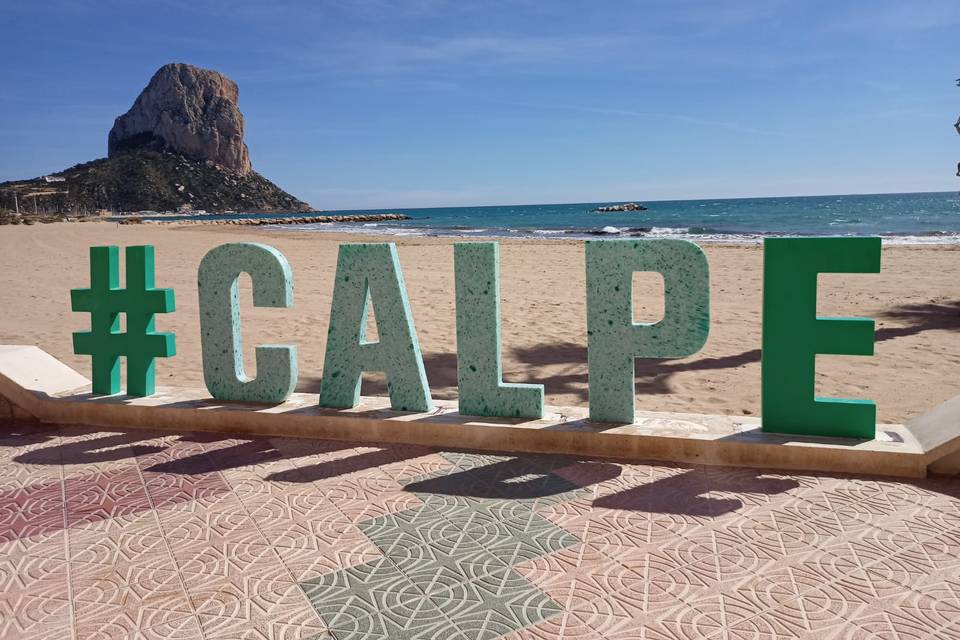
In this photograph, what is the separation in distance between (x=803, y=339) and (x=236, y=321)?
392cm

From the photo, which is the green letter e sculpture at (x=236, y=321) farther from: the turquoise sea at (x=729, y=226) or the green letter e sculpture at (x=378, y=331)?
the turquoise sea at (x=729, y=226)

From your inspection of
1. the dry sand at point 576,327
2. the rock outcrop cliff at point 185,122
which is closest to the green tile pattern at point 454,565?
the dry sand at point 576,327

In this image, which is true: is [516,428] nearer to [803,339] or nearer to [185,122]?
[803,339]

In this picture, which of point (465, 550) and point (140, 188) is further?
point (140, 188)

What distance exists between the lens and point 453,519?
335 cm

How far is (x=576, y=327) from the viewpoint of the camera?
920 cm

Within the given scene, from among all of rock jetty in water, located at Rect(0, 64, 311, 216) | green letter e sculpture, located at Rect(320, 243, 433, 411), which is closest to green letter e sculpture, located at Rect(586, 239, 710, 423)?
green letter e sculpture, located at Rect(320, 243, 433, 411)

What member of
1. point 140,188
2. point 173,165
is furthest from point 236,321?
point 173,165

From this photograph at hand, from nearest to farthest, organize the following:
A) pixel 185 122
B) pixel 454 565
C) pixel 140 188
A: pixel 454 565 < pixel 140 188 < pixel 185 122

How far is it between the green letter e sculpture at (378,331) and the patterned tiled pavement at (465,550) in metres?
0.58

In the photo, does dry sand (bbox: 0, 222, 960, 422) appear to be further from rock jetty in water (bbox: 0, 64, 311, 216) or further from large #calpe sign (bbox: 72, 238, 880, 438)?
rock jetty in water (bbox: 0, 64, 311, 216)

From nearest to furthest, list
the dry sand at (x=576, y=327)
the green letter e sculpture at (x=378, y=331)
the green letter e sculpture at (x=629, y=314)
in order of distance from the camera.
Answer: the green letter e sculpture at (x=629, y=314) → the green letter e sculpture at (x=378, y=331) → the dry sand at (x=576, y=327)

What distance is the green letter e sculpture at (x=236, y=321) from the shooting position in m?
4.74

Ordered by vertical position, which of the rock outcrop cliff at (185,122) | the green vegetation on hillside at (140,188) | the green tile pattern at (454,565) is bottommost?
the green tile pattern at (454,565)
